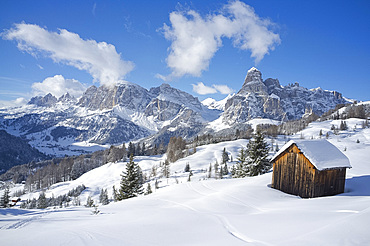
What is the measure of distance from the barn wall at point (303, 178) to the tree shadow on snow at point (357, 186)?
2.36 feet

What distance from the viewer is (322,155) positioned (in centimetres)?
1417

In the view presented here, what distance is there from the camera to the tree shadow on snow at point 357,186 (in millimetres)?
12894

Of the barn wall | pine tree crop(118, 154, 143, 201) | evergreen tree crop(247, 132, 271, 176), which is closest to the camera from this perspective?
the barn wall

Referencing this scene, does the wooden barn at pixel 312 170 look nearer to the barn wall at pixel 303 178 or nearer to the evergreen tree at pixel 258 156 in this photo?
the barn wall at pixel 303 178

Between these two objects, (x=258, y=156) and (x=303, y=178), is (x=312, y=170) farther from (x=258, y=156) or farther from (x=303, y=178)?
(x=258, y=156)

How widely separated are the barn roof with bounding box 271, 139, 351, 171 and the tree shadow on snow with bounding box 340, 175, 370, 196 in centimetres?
162

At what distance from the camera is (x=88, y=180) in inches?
3044

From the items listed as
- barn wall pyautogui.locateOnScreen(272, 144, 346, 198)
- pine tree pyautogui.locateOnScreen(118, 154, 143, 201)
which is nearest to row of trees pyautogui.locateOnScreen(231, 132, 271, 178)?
barn wall pyautogui.locateOnScreen(272, 144, 346, 198)

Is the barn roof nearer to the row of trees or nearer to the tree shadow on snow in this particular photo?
the tree shadow on snow

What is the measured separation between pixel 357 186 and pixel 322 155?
11.9 ft

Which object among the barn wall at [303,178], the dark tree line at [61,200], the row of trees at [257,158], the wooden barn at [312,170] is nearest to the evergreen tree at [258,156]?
the row of trees at [257,158]

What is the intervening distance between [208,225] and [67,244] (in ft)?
14.0

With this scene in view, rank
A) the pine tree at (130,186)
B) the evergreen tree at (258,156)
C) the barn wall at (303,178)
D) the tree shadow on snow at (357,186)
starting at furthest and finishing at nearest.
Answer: the evergreen tree at (258,156) < the pine tree at (130,186) < the barn wall at (303,178) < the tree shadow on snow at (357,186)

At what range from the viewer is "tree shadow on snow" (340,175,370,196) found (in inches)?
508
